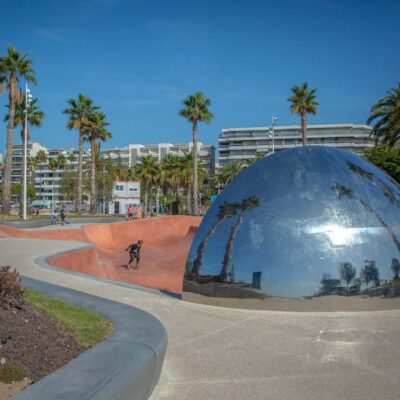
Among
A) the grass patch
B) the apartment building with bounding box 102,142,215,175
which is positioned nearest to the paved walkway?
the grass patch

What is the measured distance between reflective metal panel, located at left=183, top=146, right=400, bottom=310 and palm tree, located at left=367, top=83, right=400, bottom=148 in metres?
32.8

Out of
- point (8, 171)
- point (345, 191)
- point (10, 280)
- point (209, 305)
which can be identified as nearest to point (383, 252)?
point (345, 191)

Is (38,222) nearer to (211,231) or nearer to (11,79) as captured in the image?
(11,79)

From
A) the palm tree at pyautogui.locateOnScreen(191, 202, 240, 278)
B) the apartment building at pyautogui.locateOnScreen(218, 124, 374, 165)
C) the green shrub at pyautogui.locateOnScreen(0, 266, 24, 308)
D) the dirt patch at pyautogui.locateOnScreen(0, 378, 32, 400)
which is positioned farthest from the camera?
the apartment building at pyautogui.locateOnScreen(218, 124, 374, 165)

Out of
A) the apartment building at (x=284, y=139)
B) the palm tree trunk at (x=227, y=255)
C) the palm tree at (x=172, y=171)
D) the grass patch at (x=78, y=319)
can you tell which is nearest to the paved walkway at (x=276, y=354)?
the palm tree trunk at (x=227, y=255)

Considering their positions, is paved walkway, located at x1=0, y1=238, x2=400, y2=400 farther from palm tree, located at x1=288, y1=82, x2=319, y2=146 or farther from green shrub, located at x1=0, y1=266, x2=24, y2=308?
palm tree, located at x1=288, y1=82, x2=319, y2=146

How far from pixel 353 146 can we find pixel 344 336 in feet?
405

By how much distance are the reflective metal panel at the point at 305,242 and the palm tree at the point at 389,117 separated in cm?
3279

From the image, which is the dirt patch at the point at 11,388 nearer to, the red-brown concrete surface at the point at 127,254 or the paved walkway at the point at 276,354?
the paved walkway at the point at 276,354

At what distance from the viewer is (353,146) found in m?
123

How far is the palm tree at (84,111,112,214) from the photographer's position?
171 feet

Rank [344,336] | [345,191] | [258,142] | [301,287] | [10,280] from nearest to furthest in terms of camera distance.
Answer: [10,280], [344,336], [301,287], [345,191], [258,142]

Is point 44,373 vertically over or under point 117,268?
over

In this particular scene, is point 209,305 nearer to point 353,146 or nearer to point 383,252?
point 383,252
